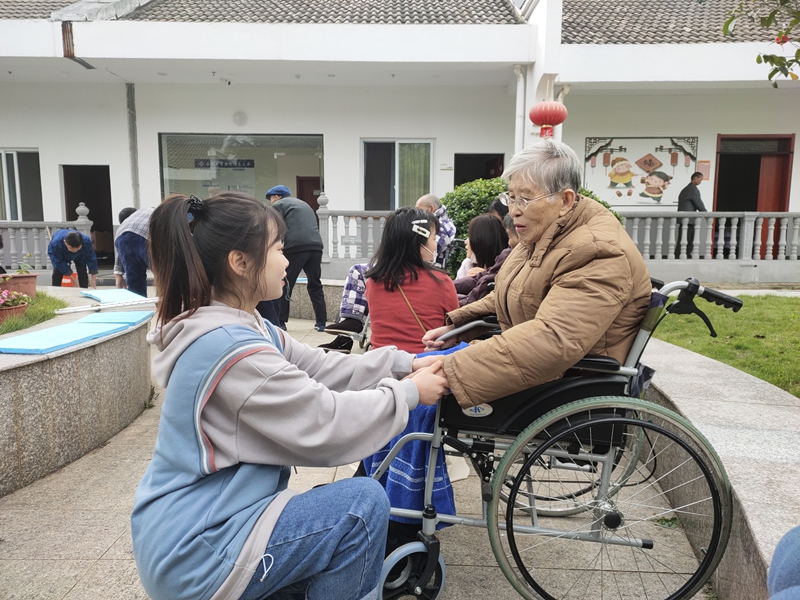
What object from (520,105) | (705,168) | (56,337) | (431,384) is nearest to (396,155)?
(520,105)

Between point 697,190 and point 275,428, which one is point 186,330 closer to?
point 275,428

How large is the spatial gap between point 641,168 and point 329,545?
1245 centimetres

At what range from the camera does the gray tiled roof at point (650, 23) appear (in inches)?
432

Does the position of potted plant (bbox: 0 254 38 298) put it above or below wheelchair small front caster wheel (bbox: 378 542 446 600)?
above

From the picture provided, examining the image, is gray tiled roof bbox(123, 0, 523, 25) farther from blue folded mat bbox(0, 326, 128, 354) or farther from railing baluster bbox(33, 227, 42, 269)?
blue folded mat bbox(0, 326, 128, 354)

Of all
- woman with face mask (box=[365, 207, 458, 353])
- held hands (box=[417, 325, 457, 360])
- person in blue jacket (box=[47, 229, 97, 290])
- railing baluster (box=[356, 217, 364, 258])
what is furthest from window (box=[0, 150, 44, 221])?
held hands (box=[417, 325, 457, 360])

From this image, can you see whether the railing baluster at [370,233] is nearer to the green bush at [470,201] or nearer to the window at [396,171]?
the window at [396,171]

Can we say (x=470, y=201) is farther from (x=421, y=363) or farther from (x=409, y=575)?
(x=409, y=575)

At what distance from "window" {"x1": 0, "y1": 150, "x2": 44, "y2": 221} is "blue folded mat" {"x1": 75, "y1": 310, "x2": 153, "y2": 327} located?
34.7 feet

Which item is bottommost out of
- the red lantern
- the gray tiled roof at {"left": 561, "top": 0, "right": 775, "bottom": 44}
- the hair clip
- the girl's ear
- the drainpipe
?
the girl's ear

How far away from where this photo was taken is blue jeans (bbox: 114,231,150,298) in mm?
5047

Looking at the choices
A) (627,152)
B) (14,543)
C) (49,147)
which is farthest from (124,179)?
(14,543)

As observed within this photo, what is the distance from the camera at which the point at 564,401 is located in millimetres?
1859

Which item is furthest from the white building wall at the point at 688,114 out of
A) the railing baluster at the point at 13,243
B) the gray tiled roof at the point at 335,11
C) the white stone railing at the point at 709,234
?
the railing baluster at the point at 13,243
